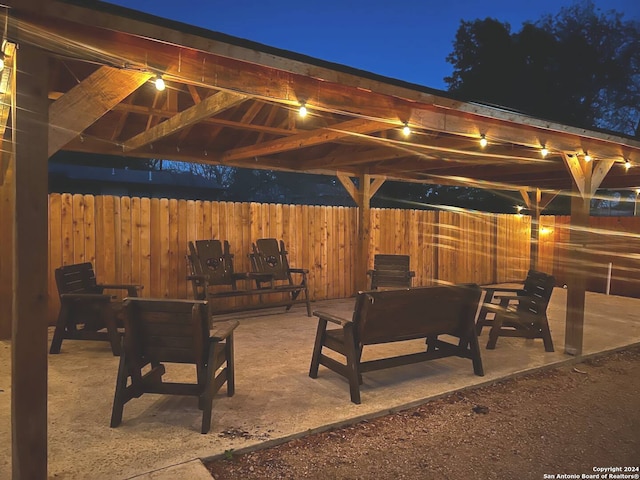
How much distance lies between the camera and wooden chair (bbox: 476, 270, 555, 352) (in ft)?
14.8

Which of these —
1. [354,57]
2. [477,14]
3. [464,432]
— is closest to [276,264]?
[464,432]

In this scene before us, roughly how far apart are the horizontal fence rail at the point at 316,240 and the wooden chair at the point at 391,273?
0.93 m

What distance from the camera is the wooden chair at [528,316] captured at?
4.50 m

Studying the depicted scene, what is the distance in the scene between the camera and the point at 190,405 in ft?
9.97

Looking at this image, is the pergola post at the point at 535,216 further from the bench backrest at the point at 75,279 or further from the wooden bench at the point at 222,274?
the bench backrest at the point at 75,279

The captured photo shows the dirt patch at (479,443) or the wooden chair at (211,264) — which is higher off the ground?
the wooden chair at (211,264)

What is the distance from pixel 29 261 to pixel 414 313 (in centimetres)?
254

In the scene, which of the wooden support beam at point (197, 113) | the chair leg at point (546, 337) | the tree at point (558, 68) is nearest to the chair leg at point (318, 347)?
the wooden support beam at point (197, 113)

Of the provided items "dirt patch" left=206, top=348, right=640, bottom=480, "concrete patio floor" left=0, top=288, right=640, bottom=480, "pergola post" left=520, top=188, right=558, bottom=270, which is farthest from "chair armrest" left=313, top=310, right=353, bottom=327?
"pergola post" left=520, top=188, right=558, bottom=270

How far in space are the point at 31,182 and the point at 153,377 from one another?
1.54 meters

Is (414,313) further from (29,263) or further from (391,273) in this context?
(391,273)

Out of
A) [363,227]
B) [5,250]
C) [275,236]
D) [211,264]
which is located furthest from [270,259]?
[5,250]

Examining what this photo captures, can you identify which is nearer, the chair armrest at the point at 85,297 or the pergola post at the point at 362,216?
the chair armrest at the point at 85,297

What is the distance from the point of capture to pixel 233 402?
307 cm
